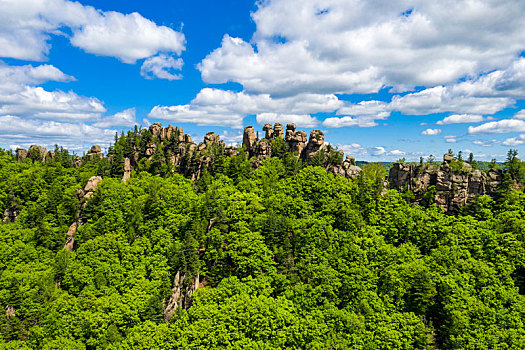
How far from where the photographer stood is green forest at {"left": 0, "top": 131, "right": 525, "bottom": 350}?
49.5 meters

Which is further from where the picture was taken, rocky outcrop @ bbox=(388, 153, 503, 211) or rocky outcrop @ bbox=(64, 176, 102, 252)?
rocky outcrop @ bbox=(388, 153, 503, 211)

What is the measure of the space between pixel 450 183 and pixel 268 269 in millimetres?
67265

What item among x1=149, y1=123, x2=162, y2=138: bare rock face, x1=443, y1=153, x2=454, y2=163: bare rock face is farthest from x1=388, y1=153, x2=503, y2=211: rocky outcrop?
x1=149, y1=123, x2=162, y2=138: bare rock face

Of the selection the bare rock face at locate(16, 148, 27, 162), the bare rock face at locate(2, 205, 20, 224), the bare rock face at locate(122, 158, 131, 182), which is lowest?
the bare rock face at locate(2, 205, 20, 224)

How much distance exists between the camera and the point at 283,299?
55.1 metres

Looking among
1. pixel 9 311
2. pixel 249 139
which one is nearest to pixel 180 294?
pixel 9 311

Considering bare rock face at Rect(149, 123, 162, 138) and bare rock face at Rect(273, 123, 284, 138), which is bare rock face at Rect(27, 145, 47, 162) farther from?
bare rock face at Rect(273, 123, 284, 138)

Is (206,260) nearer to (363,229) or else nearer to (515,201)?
(363,229)

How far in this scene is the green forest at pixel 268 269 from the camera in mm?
49500

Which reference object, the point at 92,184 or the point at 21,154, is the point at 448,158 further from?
the point at 21,154

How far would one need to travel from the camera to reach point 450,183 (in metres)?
91.2

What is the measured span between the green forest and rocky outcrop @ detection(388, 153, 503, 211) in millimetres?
3932

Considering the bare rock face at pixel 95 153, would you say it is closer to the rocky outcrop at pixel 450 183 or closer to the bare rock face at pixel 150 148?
the bare rock face at pixel 150 148

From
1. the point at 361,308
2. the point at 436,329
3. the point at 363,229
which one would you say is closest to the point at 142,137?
the point at 363,229
